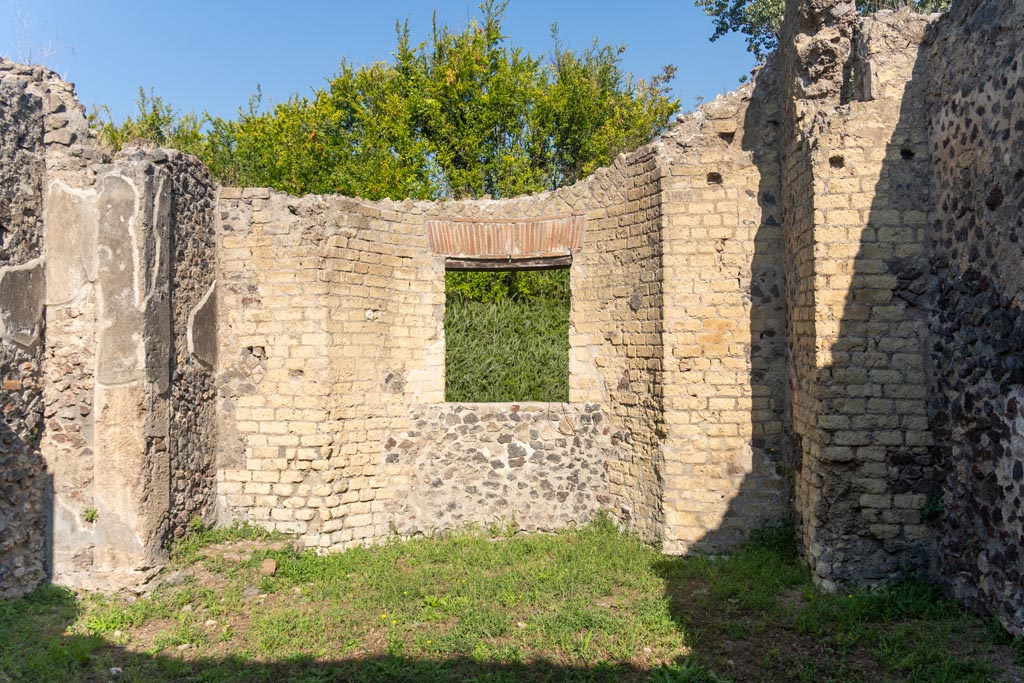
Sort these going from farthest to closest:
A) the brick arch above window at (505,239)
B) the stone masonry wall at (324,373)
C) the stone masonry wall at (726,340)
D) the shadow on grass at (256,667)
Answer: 1. the brick arch above window at (505,239)
2. the stone masonry wall at (324,373)
3. the stone masonry wall at (726,340)
4. the shadow on grass at (256,667)

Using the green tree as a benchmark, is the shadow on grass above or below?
below

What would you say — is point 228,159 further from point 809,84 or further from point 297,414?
point 809,84

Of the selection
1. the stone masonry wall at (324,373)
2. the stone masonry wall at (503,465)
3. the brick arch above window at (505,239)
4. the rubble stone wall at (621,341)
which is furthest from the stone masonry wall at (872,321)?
the brick arch above window at (505,239)

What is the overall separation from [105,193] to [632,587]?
212 inches

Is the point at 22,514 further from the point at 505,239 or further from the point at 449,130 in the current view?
the point at 449,130

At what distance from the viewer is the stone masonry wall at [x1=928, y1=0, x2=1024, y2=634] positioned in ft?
14.0

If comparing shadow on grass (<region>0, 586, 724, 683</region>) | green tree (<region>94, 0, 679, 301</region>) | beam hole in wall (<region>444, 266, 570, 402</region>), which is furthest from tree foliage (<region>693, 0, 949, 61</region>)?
shadow on grass (<region>0, 586, 724, 683</region>)

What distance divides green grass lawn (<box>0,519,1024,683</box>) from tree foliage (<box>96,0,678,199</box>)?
953 centimetres

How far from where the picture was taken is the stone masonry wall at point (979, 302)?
4266 millimetres

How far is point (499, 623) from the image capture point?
4965 millimetres

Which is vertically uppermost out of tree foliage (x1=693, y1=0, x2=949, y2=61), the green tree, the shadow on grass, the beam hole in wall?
tree foliage (x1=693, y1=0, x2=949, y2=61)

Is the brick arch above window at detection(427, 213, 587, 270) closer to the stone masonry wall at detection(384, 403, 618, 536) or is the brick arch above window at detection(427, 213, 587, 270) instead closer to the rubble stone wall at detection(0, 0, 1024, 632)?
the rubble stone wall at detection(0, 0, 1024, 632)

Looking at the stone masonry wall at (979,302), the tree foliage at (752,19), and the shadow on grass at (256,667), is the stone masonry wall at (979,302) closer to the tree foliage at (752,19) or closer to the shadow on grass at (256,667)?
the shadow on grass at (256,667)

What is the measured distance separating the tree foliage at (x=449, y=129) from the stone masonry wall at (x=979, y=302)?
32.4ft
